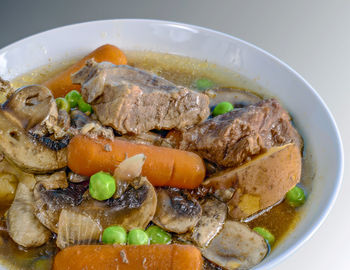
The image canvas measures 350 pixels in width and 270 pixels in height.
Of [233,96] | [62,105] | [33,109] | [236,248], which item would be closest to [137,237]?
[236,248]

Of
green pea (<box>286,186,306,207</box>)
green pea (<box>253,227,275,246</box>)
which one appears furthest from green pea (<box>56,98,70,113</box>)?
green pea (<box>286,186,306,207</box>)

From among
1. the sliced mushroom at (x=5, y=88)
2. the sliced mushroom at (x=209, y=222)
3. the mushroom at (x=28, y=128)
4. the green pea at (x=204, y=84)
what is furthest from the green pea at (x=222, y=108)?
the sliced mushroom at (x=5, y=88)

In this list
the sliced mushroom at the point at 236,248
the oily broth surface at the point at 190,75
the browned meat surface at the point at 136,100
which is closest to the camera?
the sliced mushroom at the point at 236,248

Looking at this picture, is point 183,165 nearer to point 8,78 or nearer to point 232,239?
point 232,239

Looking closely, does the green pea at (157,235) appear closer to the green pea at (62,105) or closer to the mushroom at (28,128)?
the mushroom at (28,128)

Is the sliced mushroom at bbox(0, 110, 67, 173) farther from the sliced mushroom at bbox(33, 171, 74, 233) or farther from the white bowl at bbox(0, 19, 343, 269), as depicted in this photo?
the white bowl at bbox(0, 19, 343, 269)

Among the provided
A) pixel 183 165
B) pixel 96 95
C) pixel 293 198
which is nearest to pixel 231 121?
pixel 183 165
